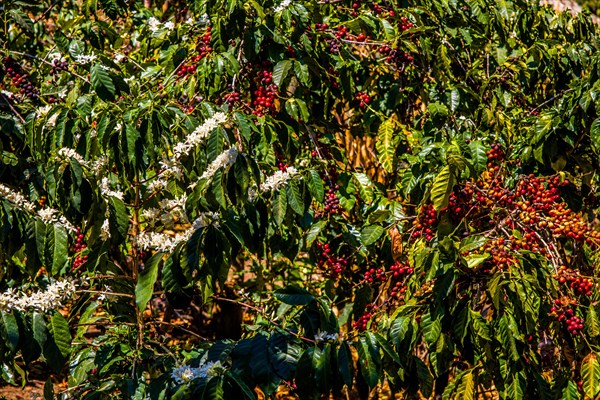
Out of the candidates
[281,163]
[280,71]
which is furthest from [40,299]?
[280,71]

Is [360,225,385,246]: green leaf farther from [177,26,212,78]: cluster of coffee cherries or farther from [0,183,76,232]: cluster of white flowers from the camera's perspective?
[0,183,76,232]: cluster of white flowers

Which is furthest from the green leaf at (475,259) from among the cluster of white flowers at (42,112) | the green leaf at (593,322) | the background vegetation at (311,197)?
the cluster of white flowers at (42,112)

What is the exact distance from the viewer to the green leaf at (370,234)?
10.9 ft

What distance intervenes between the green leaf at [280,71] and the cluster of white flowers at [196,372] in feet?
4.78

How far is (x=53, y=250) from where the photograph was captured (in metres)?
2.60

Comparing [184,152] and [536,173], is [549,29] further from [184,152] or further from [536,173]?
[184,152]

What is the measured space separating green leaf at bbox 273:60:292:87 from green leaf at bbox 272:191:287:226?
88cm

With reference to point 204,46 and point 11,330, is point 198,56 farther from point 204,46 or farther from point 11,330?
point 11,330

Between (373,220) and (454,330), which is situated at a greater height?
(373,220)

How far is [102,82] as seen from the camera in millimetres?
2990

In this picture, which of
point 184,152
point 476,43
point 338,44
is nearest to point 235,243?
point 184,152

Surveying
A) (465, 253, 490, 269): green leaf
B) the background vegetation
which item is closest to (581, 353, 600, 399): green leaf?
the background vegetation

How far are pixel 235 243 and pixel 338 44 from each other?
1605mm

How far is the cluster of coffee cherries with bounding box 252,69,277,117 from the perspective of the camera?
355 cm
